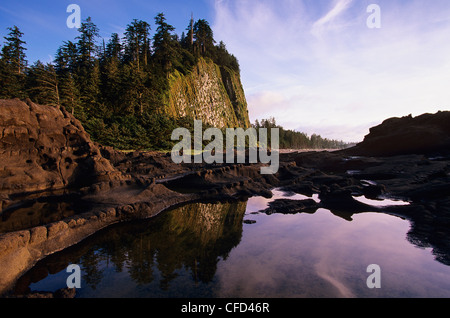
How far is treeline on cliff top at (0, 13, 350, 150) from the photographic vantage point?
27.2 m

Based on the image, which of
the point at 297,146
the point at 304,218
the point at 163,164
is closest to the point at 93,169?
the point at 163,164

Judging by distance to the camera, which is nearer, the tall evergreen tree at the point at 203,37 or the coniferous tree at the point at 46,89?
the coniferous tree at the point at 46,89

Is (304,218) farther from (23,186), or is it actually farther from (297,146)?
(297,146)

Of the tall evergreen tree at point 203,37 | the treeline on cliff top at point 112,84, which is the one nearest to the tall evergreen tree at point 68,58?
the treeline on cliff top at point 112,84

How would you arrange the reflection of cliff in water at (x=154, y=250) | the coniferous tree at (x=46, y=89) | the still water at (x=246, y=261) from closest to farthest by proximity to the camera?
the still water at (x=246, y=261)
the reflection of cliff in water at (x=154, y=250)
the coniferous tree at (x=46, y=89)

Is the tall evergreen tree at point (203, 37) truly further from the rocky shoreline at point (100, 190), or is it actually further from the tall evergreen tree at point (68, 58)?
the rocky shoreline at point (100, 190)

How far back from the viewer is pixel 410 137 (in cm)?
2373

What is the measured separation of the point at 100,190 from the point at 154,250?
196 inches

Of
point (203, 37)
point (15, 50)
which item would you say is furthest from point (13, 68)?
point (203, 37)

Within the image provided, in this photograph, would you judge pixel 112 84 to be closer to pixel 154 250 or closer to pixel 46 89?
pixel 46 89

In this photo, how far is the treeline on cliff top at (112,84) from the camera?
89.3 feet

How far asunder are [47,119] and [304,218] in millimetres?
15899

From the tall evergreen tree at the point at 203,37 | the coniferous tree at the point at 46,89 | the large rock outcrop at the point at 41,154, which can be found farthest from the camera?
the tall evergreen tree at the point at 203,37

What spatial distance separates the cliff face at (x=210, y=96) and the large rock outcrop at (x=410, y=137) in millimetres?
33791
